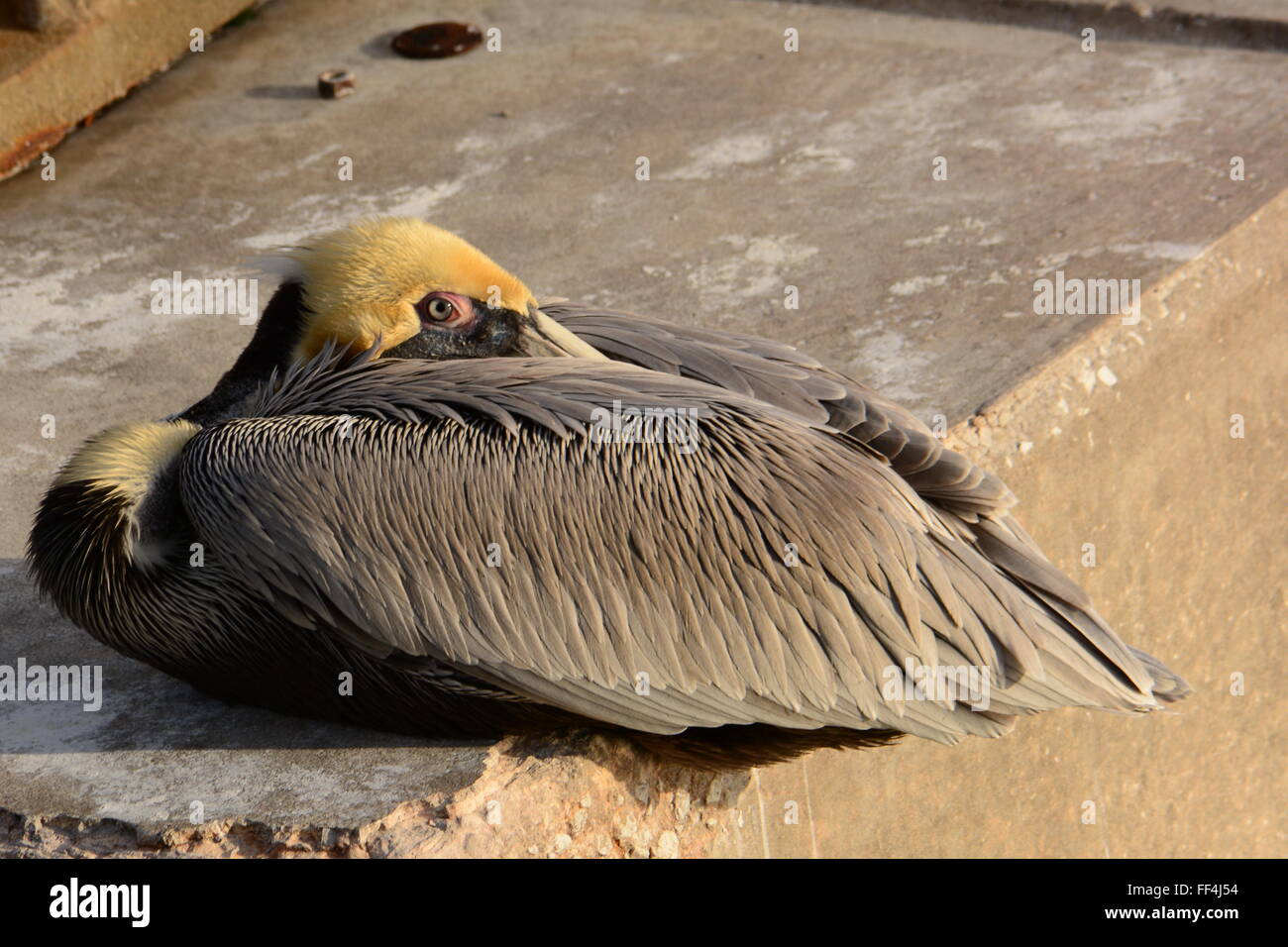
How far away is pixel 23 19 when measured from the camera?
18.4ft

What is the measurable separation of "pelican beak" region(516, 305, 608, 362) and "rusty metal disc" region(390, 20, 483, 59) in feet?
12.4

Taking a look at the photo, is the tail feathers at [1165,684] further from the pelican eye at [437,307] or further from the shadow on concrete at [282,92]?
the shadow on concrete at [282,92]

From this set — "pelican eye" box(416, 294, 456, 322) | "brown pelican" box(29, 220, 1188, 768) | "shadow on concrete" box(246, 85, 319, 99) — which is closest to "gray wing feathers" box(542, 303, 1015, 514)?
"brown pelican" box(29, 220, 1188, 768)

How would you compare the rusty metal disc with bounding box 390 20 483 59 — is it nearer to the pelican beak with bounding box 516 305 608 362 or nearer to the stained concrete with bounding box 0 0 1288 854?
the stained concrete with bounding box 0 0 1288 854

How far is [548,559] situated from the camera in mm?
2338

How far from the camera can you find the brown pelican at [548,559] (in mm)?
2332

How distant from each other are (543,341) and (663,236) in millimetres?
2051

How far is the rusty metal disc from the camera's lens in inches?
243

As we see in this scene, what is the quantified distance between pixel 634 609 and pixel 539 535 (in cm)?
19

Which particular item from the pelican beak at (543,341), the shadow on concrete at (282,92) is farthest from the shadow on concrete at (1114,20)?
the pelican beak at (543,341)

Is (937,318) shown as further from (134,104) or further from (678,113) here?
(134,104)

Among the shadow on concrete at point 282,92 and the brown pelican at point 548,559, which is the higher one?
the shadow on concrete at point 282,92

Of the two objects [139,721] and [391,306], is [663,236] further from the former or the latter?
[139,721]

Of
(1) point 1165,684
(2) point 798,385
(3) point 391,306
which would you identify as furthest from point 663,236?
(1) point 1165,684
